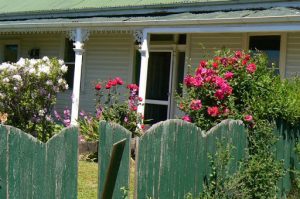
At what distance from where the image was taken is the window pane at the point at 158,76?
14.4m

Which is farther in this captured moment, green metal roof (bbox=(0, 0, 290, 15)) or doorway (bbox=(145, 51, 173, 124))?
doorway (bbox=(145, 51, 173, 124))

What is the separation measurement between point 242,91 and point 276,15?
13.6 feet

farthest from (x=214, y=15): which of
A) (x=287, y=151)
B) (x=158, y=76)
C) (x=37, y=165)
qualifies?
(x=37, y=165)

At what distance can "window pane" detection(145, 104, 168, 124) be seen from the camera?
1444cm

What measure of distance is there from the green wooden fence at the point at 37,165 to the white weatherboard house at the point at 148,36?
668 centimetres

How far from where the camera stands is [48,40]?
1736 centimetres

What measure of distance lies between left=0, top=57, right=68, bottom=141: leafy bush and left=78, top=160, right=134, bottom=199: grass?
186 cm

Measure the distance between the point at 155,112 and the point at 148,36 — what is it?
9.43 feet

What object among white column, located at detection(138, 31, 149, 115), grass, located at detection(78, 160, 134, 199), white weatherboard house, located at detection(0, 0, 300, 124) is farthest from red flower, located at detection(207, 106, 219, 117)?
white column, located at detection(138, 31, 149, 115)

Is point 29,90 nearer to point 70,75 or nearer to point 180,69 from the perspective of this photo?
point 180,69

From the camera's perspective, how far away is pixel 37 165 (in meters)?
3.95

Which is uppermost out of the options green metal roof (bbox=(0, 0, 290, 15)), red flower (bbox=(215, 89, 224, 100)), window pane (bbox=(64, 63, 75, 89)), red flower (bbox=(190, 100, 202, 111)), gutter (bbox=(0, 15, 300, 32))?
green metal roof (bbox=(0, 0, 290, 15))

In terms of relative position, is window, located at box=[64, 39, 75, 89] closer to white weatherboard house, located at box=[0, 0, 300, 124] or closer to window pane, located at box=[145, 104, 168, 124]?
white weatherboard house, located at box=[0, 0, 300, 124]

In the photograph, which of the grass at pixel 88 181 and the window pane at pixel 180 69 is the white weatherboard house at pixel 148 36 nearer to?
the window pane at pixel 180 69
